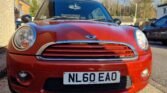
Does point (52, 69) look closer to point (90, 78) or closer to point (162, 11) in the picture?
point (90, 78)

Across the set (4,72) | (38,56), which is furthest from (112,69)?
(4,72)

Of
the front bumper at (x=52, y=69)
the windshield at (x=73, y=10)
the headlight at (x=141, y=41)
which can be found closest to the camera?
the front bumper at (x=52, y=69)

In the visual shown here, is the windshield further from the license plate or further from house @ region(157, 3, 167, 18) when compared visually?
house @ region(157, 3, 167, 18)

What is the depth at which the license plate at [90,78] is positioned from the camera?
3783 mm

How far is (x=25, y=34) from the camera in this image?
4.11 metres

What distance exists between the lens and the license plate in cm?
378

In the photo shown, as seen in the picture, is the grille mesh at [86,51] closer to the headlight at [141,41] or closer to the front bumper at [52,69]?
the front bumper at [52,69]

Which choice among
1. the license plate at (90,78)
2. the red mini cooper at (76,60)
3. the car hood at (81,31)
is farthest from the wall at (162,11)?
the license plate at (90,78)

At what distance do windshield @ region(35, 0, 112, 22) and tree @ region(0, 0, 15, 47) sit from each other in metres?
4.80

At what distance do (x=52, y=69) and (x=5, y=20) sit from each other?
7708 mm

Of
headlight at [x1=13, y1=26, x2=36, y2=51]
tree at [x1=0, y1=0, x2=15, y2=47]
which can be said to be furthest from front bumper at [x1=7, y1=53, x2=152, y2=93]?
tree at [x1=0, y1=0, x2=15, y2=47]

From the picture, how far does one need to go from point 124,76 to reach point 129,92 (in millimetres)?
197

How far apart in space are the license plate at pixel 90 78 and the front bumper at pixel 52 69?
0.05 metres

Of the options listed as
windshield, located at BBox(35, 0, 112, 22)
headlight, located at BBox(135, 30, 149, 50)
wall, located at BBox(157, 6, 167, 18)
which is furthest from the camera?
wall, located at BBox(157, 6, 167, 18)
